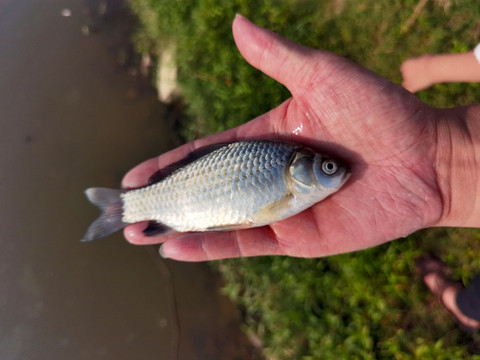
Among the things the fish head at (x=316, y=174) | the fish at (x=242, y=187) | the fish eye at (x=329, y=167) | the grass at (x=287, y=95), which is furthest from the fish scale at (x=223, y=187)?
the grass at (x=287, y=95)

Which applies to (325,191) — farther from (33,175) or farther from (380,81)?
(33,175)

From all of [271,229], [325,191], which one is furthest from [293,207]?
[271,229]

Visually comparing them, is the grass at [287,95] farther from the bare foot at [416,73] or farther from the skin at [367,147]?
the skin at [367,147]

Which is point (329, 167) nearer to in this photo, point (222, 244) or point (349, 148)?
point (349, 148)

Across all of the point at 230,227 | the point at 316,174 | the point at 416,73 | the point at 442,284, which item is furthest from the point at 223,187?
the point at 416,73

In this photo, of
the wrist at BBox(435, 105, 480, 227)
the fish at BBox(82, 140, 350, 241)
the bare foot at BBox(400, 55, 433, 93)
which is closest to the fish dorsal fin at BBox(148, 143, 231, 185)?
the fish at BBox(82, 140, 350, 241)
